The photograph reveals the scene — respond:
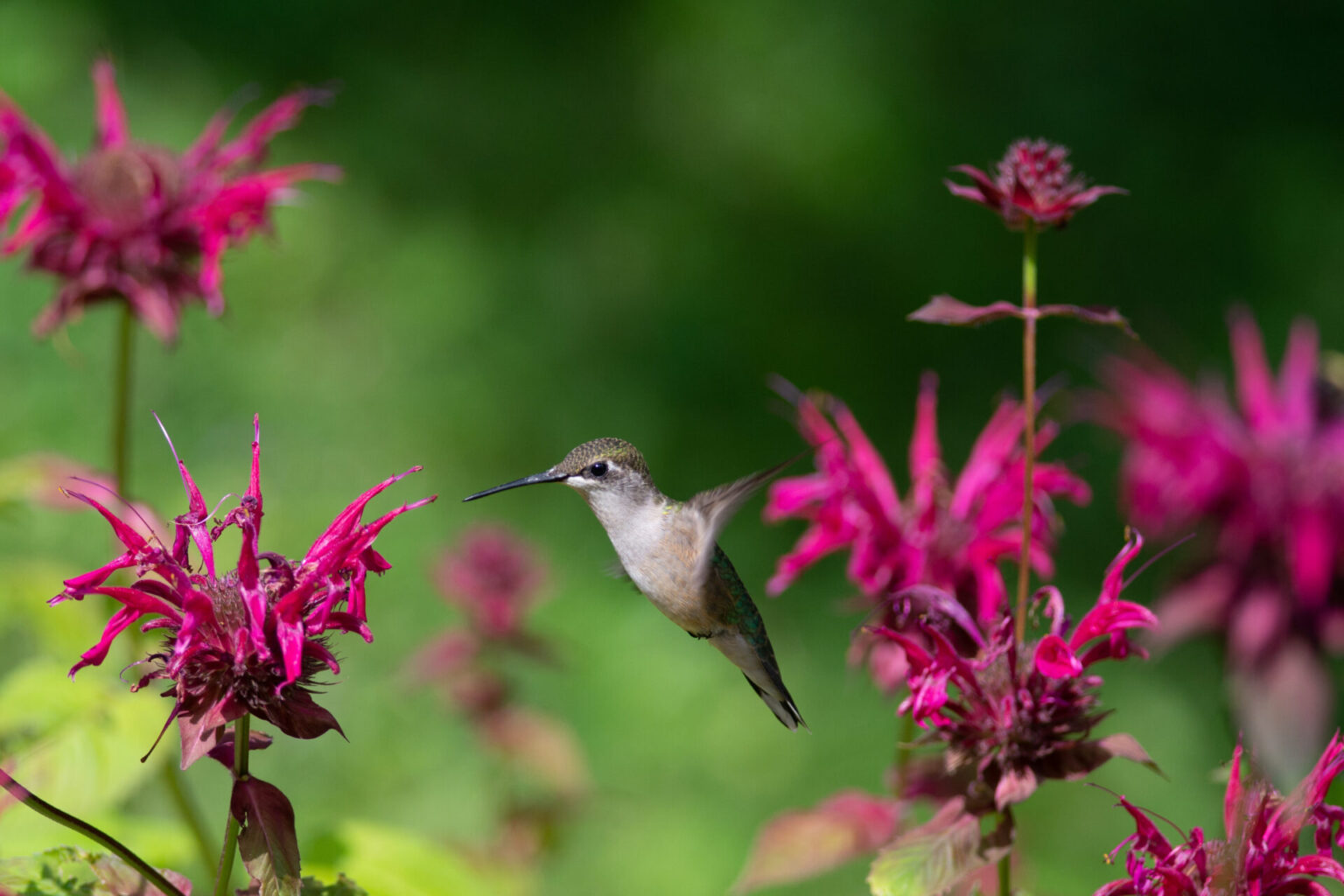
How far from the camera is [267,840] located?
917 millimetres

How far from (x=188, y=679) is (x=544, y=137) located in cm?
372

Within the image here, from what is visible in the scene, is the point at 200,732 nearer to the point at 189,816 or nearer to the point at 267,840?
the point at 267,840

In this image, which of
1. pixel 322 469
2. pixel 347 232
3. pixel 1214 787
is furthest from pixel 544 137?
pixel 1214 787

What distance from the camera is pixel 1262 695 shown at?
1.99m

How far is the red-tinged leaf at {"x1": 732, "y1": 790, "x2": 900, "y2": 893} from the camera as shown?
4.35 feet

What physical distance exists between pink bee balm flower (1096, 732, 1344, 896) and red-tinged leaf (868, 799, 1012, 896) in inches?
4.1

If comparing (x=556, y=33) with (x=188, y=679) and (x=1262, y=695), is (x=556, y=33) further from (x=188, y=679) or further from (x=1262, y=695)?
(x=188, y=679)

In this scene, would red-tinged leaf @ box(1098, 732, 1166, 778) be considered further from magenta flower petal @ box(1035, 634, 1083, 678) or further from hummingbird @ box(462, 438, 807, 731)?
hummingbird @ box(462, 438, 807, 731)

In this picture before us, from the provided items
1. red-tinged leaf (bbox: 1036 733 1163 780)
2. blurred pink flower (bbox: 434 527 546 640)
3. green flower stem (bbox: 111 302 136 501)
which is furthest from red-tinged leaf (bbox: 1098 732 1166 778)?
blurred pink flower (bbox: 434 527 546 640)

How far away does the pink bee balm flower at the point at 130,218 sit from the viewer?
1762 millimetres

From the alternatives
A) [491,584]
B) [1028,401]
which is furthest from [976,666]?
[491,584]

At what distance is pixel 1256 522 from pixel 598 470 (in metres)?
1.27

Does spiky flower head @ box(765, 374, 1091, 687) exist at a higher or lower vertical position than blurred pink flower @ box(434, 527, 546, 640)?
higher

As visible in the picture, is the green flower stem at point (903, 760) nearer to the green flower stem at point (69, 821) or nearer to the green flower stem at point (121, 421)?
the green flower stem at point (69, 821)
